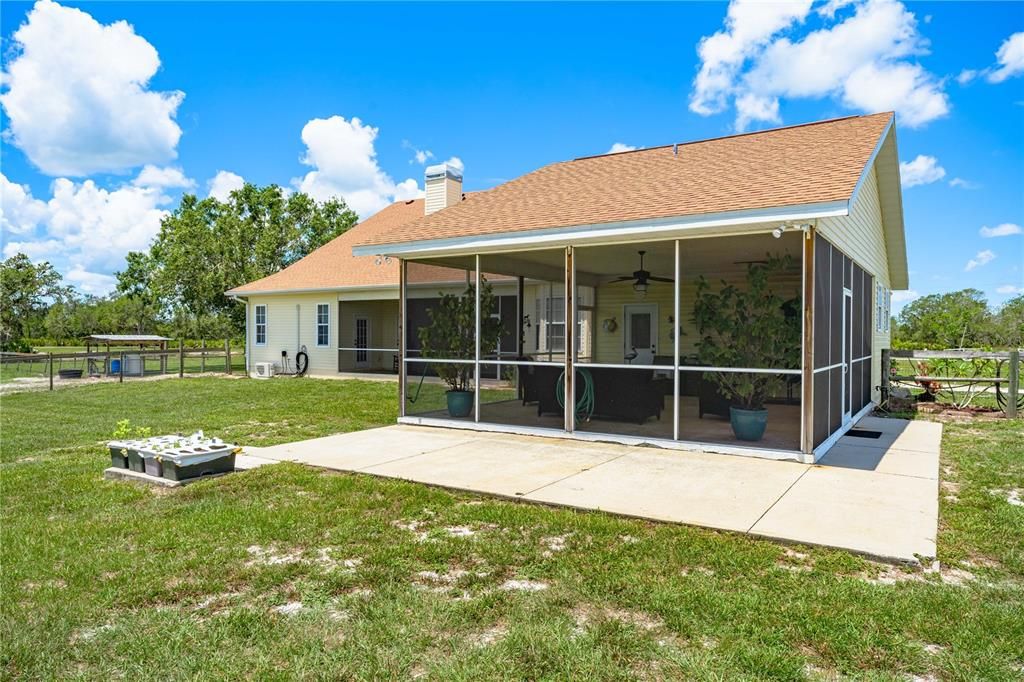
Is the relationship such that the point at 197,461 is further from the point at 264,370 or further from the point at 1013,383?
the point at 264,370

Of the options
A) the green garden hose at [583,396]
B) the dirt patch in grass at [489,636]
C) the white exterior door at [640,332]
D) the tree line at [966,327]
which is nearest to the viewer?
the dirt patch in grass at [489,636]

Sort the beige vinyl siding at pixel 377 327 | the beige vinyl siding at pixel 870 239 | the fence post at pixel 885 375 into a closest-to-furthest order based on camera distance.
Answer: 1. the beige vinyl siding at pixel 870 239
2. the fence post at pixel 885 375
3. the beige vinyl siding at pixel 377 327

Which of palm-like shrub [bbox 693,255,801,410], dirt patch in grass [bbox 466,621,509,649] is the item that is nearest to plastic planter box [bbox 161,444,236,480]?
dirt patch in grass [bbox 466,621,509,649]

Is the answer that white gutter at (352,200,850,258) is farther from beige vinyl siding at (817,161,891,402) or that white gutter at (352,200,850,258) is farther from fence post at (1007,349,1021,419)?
fence post at (1007,349,1021,419)

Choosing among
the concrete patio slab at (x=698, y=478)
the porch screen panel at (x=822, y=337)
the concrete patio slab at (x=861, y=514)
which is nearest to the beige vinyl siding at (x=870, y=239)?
the porch screen panel at (x=822, y=337)

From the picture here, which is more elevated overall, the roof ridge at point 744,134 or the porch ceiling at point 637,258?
the roof ridge at point 744,134

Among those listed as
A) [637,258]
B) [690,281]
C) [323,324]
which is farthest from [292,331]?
[637,258]

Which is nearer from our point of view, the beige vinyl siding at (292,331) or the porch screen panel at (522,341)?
the porch screen panel at (522,341)

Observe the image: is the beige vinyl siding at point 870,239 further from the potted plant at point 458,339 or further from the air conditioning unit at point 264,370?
the air conditioning unit at point 264,370

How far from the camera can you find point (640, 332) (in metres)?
13.8

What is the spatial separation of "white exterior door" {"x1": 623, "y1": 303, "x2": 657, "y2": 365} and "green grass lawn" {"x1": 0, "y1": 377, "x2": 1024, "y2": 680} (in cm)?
811

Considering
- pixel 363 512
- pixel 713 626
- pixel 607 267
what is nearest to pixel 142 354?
pixel 607 267

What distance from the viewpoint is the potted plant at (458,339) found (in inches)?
375

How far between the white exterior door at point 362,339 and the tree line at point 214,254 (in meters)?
7.42
